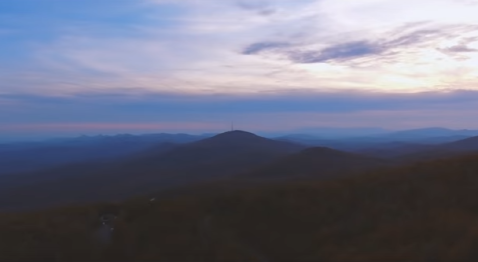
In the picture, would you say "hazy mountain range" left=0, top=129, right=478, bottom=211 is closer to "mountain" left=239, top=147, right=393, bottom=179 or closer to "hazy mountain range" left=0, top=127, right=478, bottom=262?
"mountain" left=239, top=147, right=393, bottom=179

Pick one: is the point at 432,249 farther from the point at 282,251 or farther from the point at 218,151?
the point at 218,151

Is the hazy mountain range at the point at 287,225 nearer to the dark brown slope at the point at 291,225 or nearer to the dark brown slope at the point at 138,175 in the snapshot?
the dark brown slope at the point at 291,225

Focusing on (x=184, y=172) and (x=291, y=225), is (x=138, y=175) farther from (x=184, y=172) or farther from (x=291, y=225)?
(x=291, y=225)

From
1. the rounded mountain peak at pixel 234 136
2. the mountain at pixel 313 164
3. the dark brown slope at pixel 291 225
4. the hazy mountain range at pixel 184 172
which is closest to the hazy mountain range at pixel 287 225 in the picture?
the dark brown slope at pixel 291 225

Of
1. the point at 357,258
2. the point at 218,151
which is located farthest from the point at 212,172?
the point at 357,258

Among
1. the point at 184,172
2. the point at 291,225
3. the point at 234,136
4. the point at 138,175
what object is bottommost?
the point at 138,175

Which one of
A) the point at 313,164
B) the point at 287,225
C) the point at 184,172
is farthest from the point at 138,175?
the point at 287,225

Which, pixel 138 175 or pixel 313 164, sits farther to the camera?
pixel 138 175
